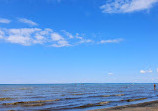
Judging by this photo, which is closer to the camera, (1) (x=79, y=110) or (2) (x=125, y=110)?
(2) (x=125, y=110)

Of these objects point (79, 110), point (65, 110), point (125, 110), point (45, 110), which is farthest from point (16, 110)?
point (125, 110)

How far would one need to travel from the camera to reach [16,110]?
21547 mm

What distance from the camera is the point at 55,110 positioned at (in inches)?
843

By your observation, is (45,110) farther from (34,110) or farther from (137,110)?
(137,110)

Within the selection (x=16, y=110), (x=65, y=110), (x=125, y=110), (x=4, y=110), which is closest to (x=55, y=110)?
(x=65, y=110)

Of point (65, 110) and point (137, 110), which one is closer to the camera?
point (137, 110)

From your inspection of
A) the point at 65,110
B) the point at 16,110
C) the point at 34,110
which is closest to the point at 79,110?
the point at 65,110

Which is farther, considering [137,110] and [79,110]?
[79,110]

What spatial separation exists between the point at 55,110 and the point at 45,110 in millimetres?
1175

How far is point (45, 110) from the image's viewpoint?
70.3 feet

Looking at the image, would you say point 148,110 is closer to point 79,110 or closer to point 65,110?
point 79,110

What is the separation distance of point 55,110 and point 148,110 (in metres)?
10.3

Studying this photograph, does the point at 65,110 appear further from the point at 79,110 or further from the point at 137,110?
the point at 137,110

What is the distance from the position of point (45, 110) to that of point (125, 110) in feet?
30.0
